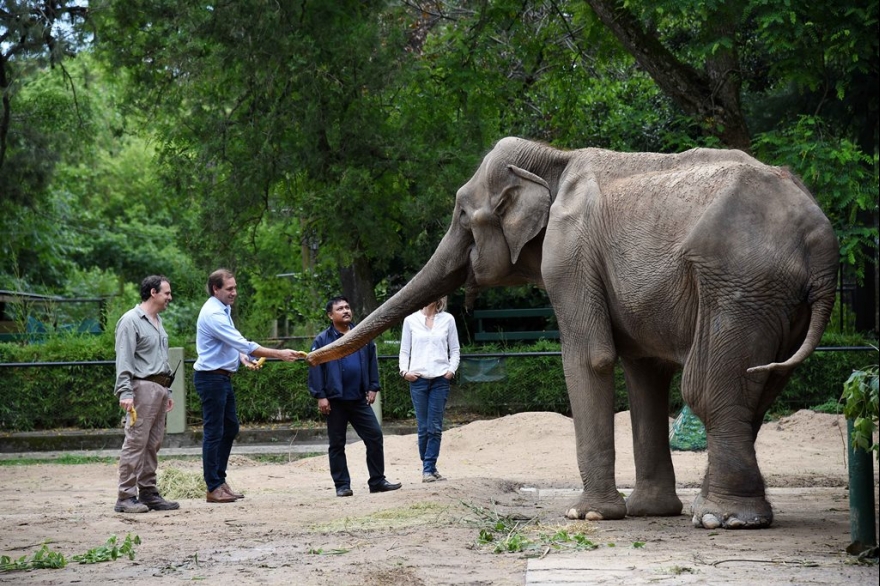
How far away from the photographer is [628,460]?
14.9 metres

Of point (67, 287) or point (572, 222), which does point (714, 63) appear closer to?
point (572, 222)

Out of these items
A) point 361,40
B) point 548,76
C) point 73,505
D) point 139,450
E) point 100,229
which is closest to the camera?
point 139,450

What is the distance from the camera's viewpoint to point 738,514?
838 centimetres

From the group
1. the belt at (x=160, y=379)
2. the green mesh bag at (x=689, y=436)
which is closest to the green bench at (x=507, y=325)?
the green mesh bag at (x=689, y=436)

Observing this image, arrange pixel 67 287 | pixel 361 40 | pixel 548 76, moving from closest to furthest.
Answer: pixel 361 40 < pixel 548 76 < pixel 67 287

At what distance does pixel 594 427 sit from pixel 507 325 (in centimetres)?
1541

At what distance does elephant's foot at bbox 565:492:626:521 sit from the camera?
916cm

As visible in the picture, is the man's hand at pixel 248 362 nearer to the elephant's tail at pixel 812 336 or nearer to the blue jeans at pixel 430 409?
the blue jeans at pixel 430 409

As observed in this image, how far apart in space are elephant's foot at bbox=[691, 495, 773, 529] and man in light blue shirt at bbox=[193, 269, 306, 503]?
4366 millimetres

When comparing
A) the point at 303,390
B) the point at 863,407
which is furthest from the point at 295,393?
the point at 863,407

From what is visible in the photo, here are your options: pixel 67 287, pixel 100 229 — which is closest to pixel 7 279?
pixel 67 287

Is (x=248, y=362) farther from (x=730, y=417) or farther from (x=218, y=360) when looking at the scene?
(x=730, y=417)

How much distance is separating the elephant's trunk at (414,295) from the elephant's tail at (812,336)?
10.0 feet

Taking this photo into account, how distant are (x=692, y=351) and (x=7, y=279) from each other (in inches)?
1024
